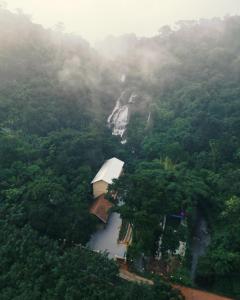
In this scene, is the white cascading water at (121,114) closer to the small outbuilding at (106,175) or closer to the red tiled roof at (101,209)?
the small outbuilding at (106,175)

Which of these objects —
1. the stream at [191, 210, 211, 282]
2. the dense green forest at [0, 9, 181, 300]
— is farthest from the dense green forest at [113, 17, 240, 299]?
the dense green forest at [0, 9, 181, 300]

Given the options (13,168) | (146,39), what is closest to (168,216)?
(13,168)

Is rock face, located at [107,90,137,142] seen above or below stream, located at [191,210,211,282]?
above

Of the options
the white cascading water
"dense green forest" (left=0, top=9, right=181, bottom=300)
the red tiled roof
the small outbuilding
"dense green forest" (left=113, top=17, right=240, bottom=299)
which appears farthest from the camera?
the white cascading water

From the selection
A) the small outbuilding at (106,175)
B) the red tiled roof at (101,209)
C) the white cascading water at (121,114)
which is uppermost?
the white cascading water at (121,114)

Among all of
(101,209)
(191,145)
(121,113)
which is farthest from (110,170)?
(121,113)

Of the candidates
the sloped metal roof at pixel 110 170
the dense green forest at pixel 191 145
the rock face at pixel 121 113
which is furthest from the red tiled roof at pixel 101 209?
the rock face at pixel 121 113

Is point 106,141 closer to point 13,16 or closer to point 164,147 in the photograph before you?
point 164,147

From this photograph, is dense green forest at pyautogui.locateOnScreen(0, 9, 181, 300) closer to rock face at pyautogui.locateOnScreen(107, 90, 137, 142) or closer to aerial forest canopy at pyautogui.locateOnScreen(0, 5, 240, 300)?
aerial forest canopy at pyautogui.locateOnScreen(0, 5, 240, 300)
